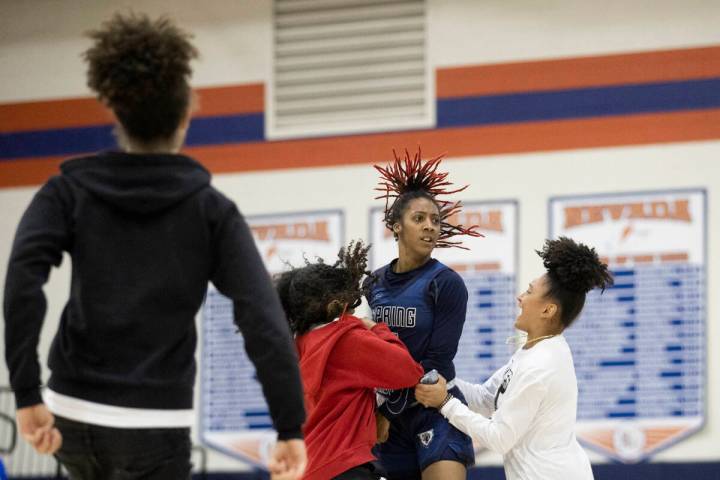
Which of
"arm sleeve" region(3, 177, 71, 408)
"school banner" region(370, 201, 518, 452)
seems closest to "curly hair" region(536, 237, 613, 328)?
"arm sleeve" region(3, 177, 71, 408)

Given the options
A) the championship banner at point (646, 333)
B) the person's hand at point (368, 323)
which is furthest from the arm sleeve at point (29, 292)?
the championship banner at point (646, 333)

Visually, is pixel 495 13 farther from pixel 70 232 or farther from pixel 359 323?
pixel 70 232

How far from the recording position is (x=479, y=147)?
764 cm

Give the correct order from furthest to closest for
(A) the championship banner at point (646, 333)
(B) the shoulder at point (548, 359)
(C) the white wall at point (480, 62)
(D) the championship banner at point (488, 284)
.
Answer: (D) the championship banner at point (488, 284), (C) the white wall at point (480, 62), (A) the championship banner at point (646, 333), (B) the shoulder at point (548, 359)

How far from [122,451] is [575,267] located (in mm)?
2035

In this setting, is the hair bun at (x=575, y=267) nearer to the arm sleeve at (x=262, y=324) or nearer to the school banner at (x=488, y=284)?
the arm sleeve at (x=262, y=324)

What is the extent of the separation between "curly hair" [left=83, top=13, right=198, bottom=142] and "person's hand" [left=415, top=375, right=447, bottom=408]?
5.36 ft

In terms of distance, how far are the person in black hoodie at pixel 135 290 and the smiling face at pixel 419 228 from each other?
162 centimetres

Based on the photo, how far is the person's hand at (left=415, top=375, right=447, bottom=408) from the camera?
363 cm

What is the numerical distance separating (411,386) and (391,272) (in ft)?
1.86

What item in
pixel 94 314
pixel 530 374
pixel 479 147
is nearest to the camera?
pixel 94 314

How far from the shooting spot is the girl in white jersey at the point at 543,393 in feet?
11.7

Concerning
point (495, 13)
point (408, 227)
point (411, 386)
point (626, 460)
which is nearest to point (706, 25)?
point (495, 13)

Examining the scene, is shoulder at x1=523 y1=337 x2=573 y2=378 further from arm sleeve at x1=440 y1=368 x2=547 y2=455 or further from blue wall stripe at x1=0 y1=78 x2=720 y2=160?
blue wall stripe at x1=0 y1=78 x2=720 y2=160
